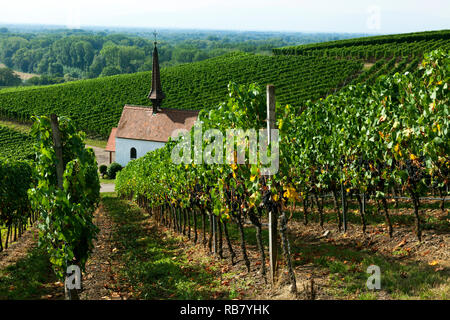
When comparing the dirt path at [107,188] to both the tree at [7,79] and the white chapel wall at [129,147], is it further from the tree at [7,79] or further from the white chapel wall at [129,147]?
the tree at [7,79]

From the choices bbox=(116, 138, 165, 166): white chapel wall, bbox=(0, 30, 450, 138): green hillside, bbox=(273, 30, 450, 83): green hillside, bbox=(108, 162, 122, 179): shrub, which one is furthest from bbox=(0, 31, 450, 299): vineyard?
bbox=(273, 30, 450, 83): green hillside

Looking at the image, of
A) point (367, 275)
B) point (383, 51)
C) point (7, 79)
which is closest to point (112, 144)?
point (383, 51)

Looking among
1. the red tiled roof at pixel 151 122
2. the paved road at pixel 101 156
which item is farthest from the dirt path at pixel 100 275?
the paved road at pixel 101 156

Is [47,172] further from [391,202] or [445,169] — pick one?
[391,202]

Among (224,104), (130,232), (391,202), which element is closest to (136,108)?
(130,232)

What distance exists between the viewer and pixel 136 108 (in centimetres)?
5050

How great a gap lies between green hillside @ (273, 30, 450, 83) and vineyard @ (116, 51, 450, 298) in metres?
45.8

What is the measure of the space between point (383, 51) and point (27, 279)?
217 ft

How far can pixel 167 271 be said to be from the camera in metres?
9.20

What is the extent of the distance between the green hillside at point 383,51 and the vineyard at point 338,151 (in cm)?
4576

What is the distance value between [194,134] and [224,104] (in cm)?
151

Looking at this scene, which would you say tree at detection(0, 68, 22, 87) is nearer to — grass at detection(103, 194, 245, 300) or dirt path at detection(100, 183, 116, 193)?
dirt path at detection(100, 183, 116, 193)

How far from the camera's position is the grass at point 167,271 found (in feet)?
25.1

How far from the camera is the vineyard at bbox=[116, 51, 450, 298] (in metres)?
6.95
